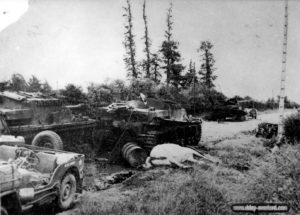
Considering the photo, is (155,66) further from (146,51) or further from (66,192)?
(66,192)

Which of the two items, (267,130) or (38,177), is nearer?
(38,177)

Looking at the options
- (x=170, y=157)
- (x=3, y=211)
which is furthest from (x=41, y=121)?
(x=3, y=211)

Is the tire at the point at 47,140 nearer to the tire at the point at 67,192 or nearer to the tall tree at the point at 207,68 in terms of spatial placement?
the tire at the point at 67,192

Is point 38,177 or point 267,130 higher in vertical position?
point 267,130

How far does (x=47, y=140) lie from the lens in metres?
10.5

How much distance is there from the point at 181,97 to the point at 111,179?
2203 cm

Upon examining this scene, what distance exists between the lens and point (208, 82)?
142 ft

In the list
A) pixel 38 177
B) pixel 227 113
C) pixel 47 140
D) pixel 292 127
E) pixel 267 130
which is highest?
pixel 227 113

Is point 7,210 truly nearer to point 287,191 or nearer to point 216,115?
point 287,191

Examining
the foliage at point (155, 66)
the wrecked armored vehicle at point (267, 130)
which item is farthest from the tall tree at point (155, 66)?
the wrecked armored vehicle at point (267, 130)

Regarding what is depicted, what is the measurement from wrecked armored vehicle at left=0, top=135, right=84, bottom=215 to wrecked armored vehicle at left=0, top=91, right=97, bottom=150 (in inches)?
110

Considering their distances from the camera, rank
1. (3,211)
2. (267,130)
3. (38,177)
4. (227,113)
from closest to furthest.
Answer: (3,211), (38,177), (267,130), (227,113)

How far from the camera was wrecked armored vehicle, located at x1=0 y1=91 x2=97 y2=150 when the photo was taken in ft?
34.1

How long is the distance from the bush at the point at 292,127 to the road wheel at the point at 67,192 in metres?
9.17
